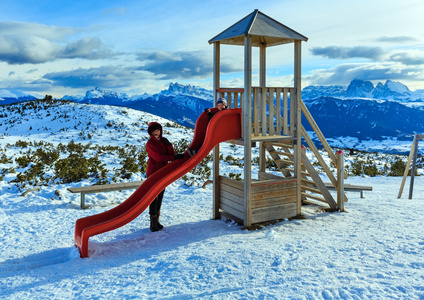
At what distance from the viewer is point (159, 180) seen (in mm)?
6750

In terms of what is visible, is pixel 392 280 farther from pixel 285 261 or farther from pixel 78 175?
pixel 78 175

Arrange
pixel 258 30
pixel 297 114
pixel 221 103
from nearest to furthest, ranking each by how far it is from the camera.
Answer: pixel 258 30
pixel 221 103
pixel 297 114

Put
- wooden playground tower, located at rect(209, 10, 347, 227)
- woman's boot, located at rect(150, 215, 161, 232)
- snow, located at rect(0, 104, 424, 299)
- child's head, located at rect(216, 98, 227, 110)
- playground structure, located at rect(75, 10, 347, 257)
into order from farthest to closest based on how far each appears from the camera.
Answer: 1. child's head, located at rect(216, 98, 227, 110)
2. woman's boot, located at rect(150, 215, 161, 232)
3. wooden playground tower, located at rect(209, 10, 347, 227)
4. playground structure, located at rect(75, 10, 347, 257)
5. snow, located at rect(0, 104, 424, 299)

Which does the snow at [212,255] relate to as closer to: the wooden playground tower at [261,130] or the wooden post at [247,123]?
the wooden playground tower at [261,130]

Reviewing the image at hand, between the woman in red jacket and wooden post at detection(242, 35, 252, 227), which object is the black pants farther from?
wooden post at detection(242, 35, 252, 227)

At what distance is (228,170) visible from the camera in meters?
14.9

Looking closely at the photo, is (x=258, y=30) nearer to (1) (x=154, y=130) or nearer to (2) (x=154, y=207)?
(1) (x=154, y=130)

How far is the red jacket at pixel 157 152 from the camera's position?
24.1ft

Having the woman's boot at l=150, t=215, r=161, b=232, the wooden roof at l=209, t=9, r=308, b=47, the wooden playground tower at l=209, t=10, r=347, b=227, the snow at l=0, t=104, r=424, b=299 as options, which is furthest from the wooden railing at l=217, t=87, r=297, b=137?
the woman's boot at l=150, t=215, r=161, b=232

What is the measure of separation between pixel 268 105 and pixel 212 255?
335 cm

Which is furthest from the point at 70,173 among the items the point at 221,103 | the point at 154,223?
the point at 221,103

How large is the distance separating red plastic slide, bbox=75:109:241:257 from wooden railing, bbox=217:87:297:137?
1.42 feet

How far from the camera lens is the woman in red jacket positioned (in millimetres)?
7336

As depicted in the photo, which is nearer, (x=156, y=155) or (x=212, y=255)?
(x=212, y=255)
